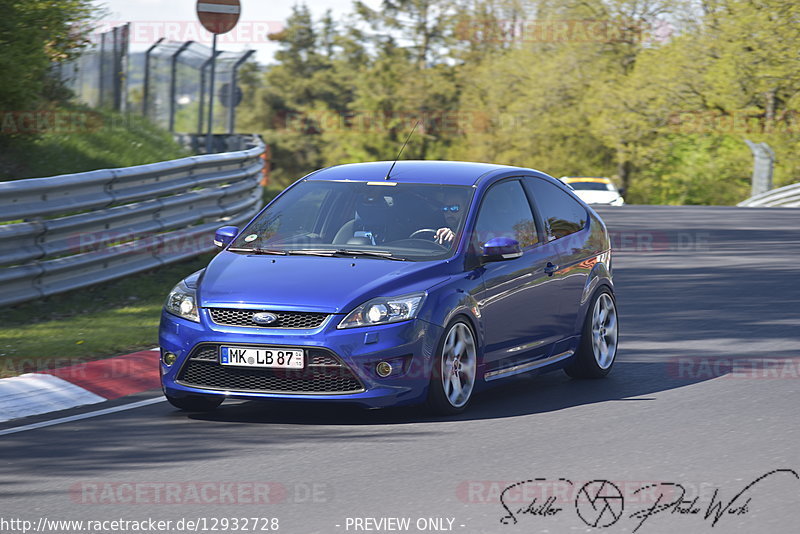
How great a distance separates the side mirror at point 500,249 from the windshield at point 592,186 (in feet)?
108

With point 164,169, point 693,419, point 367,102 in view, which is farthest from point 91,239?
point 367,102

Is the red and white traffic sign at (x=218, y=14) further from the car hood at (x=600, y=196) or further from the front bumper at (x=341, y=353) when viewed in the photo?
the car hood at (x=600, y=196)

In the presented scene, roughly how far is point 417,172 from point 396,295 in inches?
67.8

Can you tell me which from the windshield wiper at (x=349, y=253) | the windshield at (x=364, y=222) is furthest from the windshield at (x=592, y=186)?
the windshield wiper at (x=349, y=253)

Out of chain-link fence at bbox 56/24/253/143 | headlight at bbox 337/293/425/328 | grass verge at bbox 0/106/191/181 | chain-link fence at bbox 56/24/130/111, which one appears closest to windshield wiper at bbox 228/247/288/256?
headlight at bbox 337/293/425/328

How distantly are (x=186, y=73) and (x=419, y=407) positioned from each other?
1703 centimetres

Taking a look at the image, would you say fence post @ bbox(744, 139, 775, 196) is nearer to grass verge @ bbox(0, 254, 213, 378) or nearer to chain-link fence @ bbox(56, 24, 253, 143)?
chain-link fence @ bbox(56, 24, 253, 143)

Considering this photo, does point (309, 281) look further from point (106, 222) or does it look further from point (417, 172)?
point (106, 222)

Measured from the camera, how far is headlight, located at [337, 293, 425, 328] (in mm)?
7660

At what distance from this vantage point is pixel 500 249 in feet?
27.8

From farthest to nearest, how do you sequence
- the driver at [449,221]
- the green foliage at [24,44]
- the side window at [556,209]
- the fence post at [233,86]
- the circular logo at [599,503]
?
the fence post at [233,86] < the green foliage at [24,44] < the side window at [556,209] < the driver at [449,221] < the circular logo at [599,503]

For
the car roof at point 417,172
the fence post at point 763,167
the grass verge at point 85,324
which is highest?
the car roof at point 417,172

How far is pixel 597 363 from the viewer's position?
9719mm

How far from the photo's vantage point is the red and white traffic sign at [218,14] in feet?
54.0
